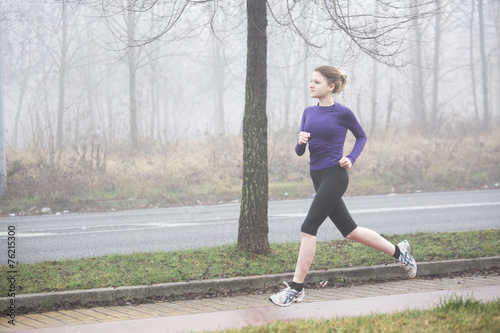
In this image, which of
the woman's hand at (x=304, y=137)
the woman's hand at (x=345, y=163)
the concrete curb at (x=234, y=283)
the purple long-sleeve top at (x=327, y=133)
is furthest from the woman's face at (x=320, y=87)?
the concrete curb at (x=234, y=283)

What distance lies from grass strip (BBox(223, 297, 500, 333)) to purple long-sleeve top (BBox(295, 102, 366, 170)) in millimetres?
1441

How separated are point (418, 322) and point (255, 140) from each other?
3.32 meters

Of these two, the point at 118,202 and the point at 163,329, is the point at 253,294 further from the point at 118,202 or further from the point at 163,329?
the point at 118,202

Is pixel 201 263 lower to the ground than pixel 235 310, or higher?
higher

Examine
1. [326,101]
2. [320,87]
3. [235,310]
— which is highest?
[320,87]

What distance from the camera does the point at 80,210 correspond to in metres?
14.2

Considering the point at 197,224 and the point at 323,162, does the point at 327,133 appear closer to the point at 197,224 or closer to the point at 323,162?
the point at 323,162

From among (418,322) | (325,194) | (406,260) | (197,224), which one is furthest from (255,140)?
(197,224)

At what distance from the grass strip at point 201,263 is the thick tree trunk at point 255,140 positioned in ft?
1.11

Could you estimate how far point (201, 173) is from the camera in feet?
58.2

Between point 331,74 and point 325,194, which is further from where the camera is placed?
point 331,74

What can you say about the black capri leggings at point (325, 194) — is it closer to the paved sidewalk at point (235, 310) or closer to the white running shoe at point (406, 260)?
the paved sidewalk at point (235, 310)

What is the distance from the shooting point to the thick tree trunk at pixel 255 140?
685cm

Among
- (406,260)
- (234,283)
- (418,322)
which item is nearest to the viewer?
(418,322)
